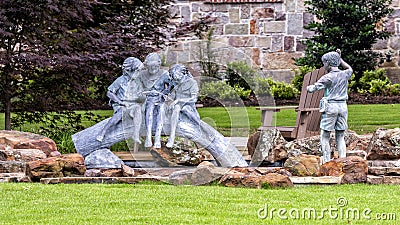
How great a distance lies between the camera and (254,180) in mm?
8633

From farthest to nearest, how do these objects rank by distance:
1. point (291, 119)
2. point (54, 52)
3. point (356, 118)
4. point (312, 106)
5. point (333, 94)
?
1. point (291, 119)
2. point (356, 118)
3. point (54, 52)
4. point (312, 106)
5. point (333, 94)

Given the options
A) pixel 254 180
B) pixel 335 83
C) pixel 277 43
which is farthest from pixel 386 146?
pixel 277 43

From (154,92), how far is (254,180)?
2.13 m

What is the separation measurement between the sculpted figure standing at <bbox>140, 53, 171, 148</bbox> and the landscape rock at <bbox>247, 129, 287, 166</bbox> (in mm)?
1425

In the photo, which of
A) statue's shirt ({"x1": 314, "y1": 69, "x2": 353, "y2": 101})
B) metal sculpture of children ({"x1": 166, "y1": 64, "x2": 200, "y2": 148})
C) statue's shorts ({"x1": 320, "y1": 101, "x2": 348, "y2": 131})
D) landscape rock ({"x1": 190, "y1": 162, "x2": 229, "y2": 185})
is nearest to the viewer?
landscape rock ({"x1": 190, "y1": 162, "x2": 229, "y2": 185})

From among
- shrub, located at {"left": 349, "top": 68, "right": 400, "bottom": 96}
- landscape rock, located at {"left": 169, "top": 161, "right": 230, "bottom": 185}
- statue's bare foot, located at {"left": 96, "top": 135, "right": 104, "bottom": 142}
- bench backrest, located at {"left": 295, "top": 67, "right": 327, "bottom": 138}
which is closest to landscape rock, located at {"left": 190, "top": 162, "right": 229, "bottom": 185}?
landscape rock, located at {"left": 169, "top": 161, "right": 230, "bottom": 185}

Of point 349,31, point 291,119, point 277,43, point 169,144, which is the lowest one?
point 291,119

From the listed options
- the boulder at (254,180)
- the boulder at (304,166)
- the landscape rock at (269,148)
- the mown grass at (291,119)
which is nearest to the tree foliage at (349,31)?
the mown grass at (291,119)

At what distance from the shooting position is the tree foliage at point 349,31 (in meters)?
18.7

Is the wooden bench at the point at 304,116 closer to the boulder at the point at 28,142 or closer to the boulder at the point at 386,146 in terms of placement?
the boulder at the point at 386,146

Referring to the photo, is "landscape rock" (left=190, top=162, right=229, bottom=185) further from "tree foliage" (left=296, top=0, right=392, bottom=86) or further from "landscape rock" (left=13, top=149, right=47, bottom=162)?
"tree foliage" (left=296, top=0, right=392, bottom=86)

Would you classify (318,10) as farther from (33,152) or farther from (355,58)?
(33,152)

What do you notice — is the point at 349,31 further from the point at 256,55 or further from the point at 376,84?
the point at 256,55

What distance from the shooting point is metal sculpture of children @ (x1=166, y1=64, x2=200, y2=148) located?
1015cm
